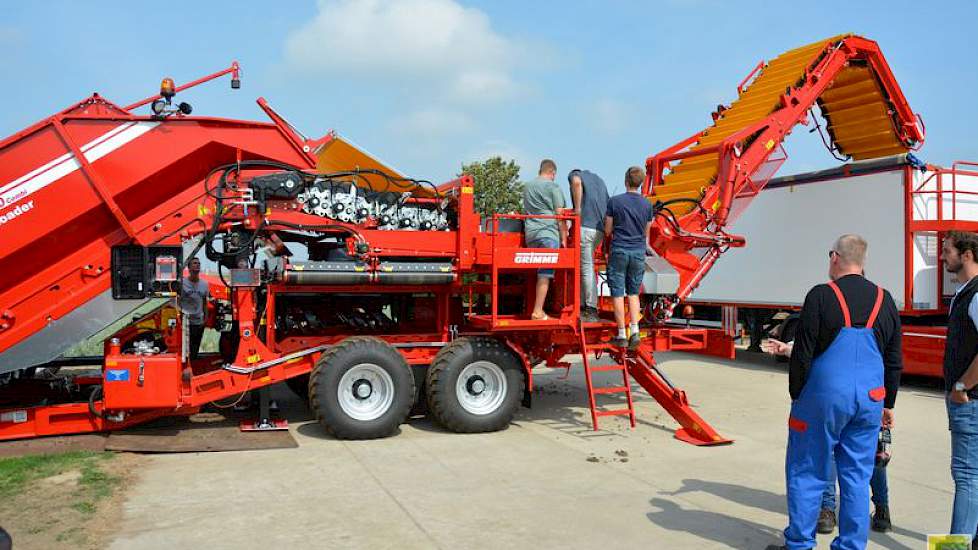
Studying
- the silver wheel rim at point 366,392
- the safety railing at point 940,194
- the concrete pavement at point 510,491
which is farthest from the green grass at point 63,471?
the safety railing at point 940,194

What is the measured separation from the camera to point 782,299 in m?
12.8

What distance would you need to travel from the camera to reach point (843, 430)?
4.06 metres

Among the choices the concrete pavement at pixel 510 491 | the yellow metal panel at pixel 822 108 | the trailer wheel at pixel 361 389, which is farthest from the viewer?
the yellow metal panel at pixel 822 108

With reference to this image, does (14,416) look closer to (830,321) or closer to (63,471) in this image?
(63,471)

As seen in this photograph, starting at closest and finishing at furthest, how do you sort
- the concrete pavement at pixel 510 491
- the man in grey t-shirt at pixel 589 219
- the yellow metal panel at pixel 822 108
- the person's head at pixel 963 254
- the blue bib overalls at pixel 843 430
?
the blue bib overalls at pixel 843 430 < the person's head at pixel 963 254 < the concrete pavement at pixel 510 491 < the man in grey t-shirt at pixel 589 219 < the yellow metal panel at pixel 822 108

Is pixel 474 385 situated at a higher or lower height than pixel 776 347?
lower

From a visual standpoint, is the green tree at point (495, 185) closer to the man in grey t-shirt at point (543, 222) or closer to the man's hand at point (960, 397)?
the man in grey t-shirt at point (543, 222)

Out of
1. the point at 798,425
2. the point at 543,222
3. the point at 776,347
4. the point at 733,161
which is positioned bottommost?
the point at 798,425

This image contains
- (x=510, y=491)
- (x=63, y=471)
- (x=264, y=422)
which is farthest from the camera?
(x=264, y=422)

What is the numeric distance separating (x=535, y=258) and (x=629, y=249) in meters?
0.96

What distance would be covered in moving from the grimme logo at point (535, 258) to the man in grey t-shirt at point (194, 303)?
3203 mm

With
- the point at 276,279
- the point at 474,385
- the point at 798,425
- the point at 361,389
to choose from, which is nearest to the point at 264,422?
the point at 361,389

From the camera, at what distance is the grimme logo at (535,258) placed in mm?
7699

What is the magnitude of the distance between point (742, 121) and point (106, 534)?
8.60 metres
